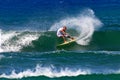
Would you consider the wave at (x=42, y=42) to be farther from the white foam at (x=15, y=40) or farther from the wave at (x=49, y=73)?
the wave at (x=49, y=73)

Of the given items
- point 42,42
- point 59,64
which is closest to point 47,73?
point 59,64

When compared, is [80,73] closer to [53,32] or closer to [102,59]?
[102,59]

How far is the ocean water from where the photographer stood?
108 feet

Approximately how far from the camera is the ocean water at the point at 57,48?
108 ft

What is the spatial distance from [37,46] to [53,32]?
3865mm

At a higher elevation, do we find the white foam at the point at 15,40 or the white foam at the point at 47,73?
the white foam at the point at 15,40

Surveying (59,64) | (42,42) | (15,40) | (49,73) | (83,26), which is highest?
(83,26)

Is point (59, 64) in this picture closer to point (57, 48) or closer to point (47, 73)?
point (47, 73)

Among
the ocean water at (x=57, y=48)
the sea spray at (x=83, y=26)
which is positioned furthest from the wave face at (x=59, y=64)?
the sea spray at (x=83, y=26)

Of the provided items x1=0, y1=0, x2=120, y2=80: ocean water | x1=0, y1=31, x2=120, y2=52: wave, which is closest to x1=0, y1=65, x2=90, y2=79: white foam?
x1=0, y1=0, x2=120, y2=80: ocean water

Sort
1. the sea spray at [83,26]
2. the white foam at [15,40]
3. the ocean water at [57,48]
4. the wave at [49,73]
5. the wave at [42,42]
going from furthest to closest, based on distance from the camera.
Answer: the sea spray at [83,26]
the white foam at [15,40]
the wave at [42,42]
the ocean water at [57,48]
the wave at [49,73]

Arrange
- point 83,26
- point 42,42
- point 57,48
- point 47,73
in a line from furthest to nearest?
point 83,26
point 42,42
point 57,48
point 47,73

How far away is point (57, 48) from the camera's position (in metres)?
40.9

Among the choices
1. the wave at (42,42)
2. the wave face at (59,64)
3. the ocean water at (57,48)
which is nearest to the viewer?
the wave face at (59,64)
